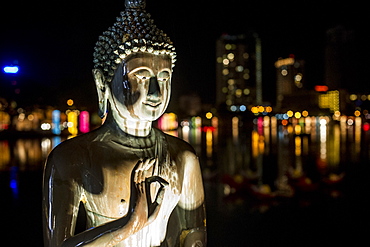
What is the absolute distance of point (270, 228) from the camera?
752 centimetres

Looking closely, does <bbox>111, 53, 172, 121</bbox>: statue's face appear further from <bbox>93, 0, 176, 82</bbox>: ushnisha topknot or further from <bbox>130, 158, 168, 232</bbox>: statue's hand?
<bbox>130, 158, 168, 232</bbox>: statue's hand

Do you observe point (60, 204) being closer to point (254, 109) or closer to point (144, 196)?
point (144, 196)

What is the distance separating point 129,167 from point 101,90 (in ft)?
1.53

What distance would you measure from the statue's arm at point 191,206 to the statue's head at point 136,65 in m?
0.37

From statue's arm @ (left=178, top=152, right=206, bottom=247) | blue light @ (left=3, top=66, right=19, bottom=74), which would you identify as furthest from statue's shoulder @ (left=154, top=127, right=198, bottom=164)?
blue light @ (left=3, top=66, right=19, bottom=74)

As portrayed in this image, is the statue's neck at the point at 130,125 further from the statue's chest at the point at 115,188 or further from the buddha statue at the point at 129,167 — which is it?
the statue's chest at the point at 115,188

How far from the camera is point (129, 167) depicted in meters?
2.06

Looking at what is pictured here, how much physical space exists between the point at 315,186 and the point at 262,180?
5.30 ft

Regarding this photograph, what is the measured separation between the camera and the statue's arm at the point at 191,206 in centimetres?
225

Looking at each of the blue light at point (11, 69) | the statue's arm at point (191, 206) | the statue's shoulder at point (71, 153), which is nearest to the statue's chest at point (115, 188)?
the statue's shoulder at point (71, 153)

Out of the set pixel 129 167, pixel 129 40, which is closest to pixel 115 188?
pixel 129 167

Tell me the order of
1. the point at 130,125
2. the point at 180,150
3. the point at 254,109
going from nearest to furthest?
1. the point at 130,125
2. the point at 180,150
3. the point at 254,109

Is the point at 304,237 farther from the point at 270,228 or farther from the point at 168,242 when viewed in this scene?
the point at 168,242

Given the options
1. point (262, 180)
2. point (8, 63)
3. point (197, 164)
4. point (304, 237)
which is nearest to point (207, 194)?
point (262, 180)
